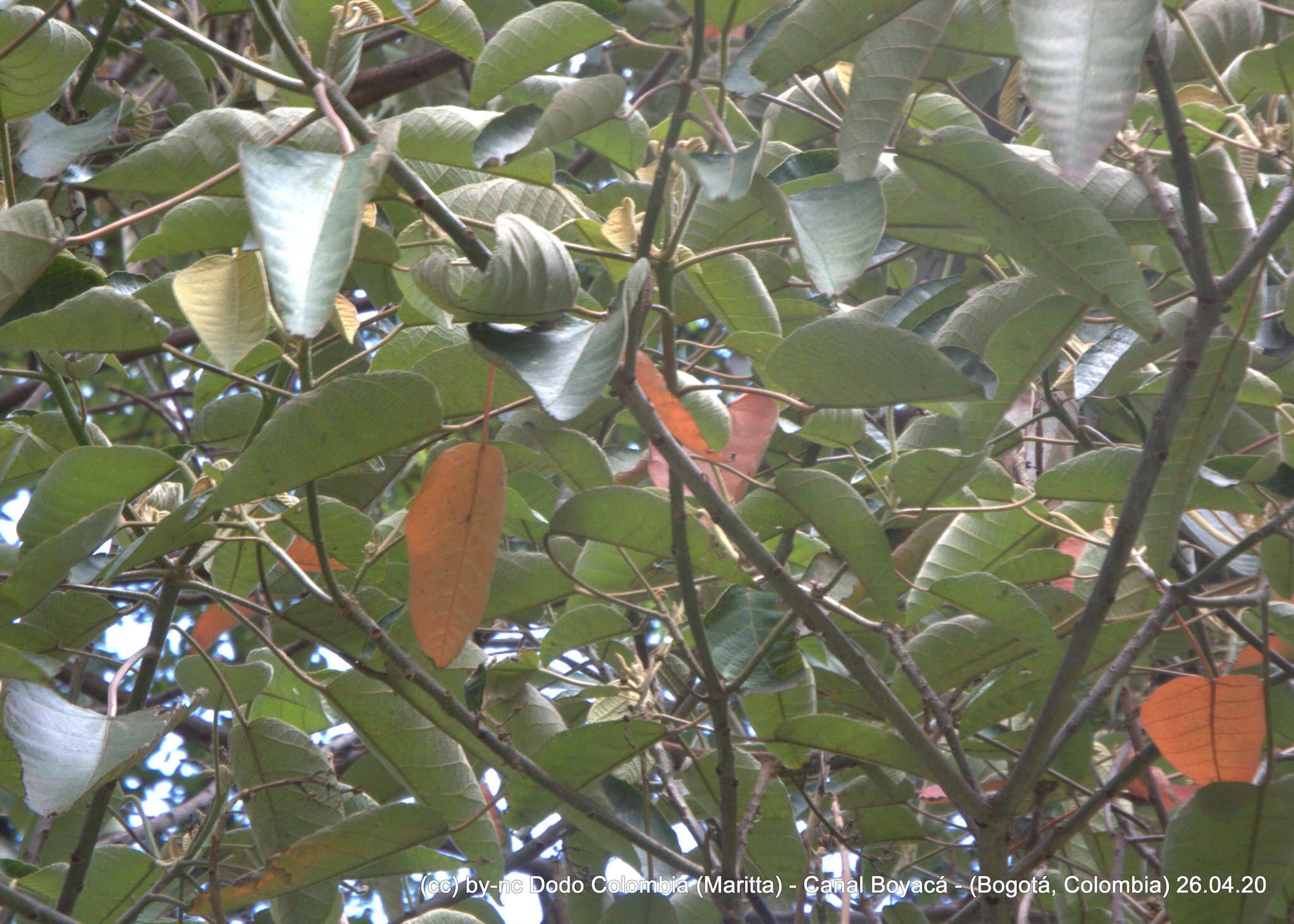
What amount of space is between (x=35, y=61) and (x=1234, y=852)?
1251 mm

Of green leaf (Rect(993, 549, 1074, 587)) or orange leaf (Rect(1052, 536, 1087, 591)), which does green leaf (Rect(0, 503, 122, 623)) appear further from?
orange leaf (Rect(1052, 536, 1087, 591))

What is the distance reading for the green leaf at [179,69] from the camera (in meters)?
1.49

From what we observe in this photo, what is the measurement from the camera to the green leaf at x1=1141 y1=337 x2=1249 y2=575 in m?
0.78

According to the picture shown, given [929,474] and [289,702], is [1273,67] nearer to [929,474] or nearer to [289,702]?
[929,474]

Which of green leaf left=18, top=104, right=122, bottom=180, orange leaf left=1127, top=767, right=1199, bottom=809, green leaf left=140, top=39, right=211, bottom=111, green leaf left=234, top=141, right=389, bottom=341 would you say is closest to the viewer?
green leaf left=234, top=141, right=389, bottom=341

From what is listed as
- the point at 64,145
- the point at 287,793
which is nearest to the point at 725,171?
the point at 64,145

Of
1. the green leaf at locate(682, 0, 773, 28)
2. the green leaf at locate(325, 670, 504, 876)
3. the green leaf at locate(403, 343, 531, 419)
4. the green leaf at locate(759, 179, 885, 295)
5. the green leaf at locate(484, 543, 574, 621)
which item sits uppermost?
the green leaf at locate(682, 0, 773, 28)

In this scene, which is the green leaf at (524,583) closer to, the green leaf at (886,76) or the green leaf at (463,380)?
the green leaf at (463,380)

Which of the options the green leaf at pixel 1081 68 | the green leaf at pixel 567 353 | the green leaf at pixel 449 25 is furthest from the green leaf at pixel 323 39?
the green leaf at pixel 1081 68

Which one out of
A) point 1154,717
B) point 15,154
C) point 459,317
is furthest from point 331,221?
point 15,154

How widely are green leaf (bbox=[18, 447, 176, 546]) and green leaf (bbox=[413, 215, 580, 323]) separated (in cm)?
40

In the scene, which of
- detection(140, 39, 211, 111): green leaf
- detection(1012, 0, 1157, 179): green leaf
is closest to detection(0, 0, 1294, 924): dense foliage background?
detection(1012, 0, 1157, 179): green leaf

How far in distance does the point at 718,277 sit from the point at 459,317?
35 cm

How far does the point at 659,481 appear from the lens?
1017 mm
